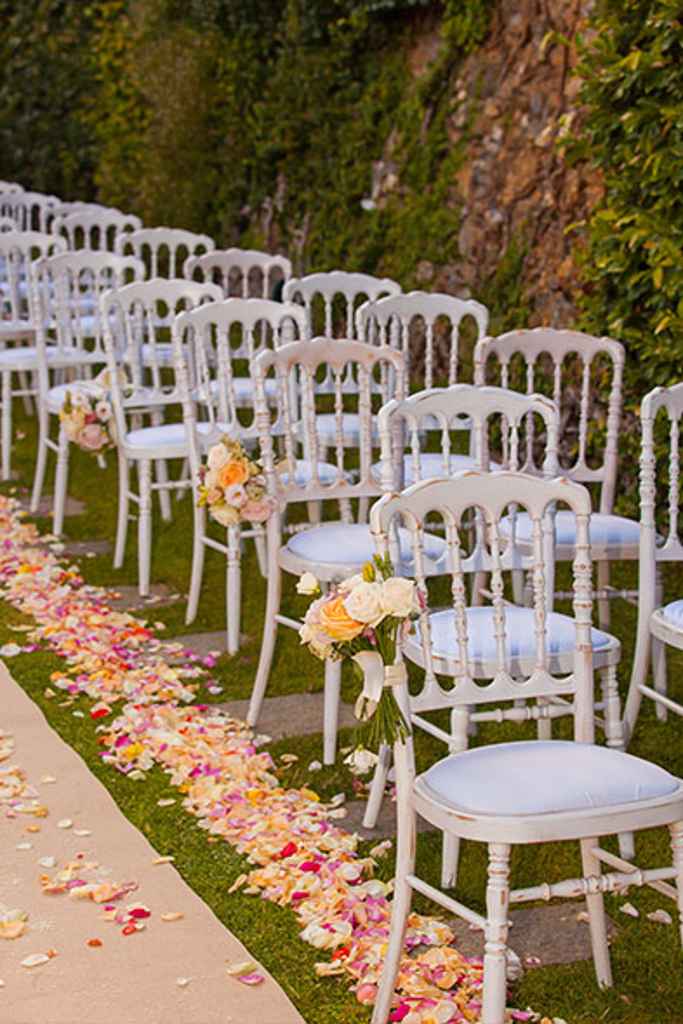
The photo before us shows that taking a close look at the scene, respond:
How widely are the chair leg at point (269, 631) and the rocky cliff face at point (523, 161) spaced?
128 inches

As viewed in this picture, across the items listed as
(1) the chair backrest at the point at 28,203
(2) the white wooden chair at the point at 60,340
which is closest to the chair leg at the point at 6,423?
(2) the white wooden chair at the point at 60,340

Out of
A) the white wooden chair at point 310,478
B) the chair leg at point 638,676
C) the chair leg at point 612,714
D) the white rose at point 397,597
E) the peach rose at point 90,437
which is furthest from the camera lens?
the peach rose at point 90,437

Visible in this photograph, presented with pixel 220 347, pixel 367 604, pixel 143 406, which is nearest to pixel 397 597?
pixel 367 604

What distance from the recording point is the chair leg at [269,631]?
4.28 meters

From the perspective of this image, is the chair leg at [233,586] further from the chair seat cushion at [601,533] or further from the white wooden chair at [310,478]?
the chair seat cushion at [601,533]

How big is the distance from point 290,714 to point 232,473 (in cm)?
73

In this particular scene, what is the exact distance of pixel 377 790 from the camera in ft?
11.9

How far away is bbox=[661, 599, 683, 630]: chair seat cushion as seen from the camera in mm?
3656

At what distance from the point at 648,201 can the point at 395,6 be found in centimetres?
402

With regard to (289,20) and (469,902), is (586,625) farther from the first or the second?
(289,20)

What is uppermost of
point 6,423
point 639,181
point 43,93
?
point 43,93

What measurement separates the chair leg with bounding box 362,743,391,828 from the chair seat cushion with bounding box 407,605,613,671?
0.35m

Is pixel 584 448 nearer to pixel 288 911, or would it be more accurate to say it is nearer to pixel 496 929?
pixel 288 911

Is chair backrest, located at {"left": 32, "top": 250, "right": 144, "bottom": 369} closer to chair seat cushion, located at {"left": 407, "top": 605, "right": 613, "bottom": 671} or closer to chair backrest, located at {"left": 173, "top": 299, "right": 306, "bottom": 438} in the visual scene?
chair backrest, located at {"left": 173, "top": 299, "right": 306, "bottom": 438}
